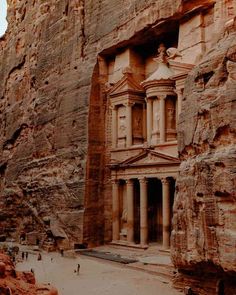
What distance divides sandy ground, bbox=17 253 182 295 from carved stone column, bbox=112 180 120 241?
3.05 metres

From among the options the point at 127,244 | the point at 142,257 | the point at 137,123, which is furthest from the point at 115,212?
the point at 137,123

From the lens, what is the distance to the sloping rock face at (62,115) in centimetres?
2434

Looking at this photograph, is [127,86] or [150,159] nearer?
[150,159]

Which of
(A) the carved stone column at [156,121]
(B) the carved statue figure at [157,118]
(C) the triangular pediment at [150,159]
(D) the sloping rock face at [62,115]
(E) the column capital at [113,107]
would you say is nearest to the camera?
(C) the triangular pediment at [150,159]

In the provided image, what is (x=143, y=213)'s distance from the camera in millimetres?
22484

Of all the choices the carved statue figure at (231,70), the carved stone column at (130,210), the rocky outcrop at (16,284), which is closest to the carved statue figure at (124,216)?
the carved stone column at (130,210)

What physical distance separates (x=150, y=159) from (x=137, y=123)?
11.5 feet

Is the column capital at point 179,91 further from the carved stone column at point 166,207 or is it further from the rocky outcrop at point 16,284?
the rocky outcrop at point 16,284

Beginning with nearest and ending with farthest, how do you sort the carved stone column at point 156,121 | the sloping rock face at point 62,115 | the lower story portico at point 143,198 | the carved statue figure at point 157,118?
1. the lower story portico at point 143,198
2. the carved stone column at point 156,121
3. the carved statue figure at point 157,118
4. the sloping rock face at point 62,115

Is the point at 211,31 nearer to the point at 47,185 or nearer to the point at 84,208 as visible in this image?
the point at 84,208

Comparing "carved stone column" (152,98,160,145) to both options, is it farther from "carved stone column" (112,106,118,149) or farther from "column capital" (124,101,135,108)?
"carved stone column" (112,106,118,149)

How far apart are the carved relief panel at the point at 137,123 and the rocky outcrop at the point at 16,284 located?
1591cm

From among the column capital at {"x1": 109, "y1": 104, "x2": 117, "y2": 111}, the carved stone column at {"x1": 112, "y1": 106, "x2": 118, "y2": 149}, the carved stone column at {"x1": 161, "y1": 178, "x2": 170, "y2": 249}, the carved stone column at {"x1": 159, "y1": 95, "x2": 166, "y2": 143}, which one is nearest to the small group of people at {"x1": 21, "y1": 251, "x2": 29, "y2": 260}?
the carved stone column at {"x1": 112, "y1": 106, "x2": 118, "y2": 149}

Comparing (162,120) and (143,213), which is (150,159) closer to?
(162,120)
